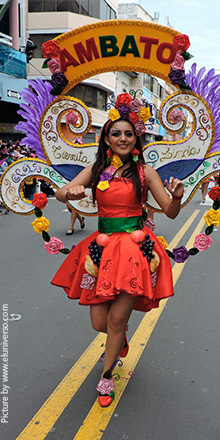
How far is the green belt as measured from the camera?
2.67 meters

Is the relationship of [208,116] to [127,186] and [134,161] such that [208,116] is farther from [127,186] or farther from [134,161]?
[127,186]

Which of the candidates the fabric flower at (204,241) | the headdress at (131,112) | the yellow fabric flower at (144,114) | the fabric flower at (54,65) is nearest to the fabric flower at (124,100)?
the headdress at (131,112)

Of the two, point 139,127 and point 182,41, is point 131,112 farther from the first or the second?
point 182,41

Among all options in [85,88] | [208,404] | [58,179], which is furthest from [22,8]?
[208,404]

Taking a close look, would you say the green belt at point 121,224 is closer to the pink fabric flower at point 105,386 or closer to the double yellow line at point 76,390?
the pink fabric flower at point 105,386

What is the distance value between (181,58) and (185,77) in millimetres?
147

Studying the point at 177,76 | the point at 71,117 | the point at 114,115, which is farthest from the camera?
the point at 71,117

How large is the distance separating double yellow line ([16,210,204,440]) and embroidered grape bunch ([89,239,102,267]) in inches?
37.1

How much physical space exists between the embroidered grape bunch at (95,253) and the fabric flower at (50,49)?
1.54m

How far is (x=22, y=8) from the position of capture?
18641 mm

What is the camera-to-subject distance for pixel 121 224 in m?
2.67

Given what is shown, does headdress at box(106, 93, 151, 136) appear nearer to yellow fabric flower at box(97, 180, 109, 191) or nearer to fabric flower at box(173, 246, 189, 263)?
yellow fabric flower at box(97, 180, 109, 191)

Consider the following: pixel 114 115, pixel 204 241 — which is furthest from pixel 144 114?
pixel 204 241

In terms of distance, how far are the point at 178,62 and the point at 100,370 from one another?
2.46 m
